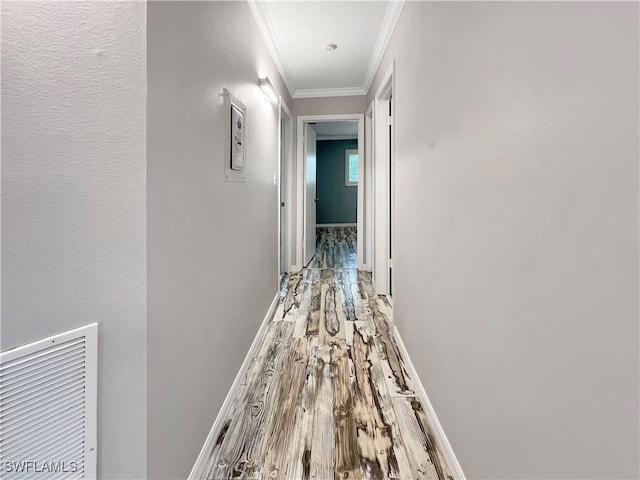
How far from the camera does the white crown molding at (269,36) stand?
93.6 inches

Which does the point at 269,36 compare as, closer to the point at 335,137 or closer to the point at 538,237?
the point at 538,237

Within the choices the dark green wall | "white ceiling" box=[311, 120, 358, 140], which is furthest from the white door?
the dark green wall

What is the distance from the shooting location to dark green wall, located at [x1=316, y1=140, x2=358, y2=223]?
8.77 meters

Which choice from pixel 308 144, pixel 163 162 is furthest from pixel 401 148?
pixel 308 144

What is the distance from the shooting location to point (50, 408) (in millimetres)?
831

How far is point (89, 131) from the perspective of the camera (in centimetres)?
91

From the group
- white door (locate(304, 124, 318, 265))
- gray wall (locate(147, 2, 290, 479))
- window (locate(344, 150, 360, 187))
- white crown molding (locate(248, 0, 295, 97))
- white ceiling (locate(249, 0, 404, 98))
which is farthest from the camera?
window (locate(344, 150, 360, 187))

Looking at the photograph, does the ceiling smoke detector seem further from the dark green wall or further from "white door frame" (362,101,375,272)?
the dark green wall

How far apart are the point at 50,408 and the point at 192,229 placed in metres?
0.66

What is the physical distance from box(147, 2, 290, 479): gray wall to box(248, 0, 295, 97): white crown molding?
328 mm

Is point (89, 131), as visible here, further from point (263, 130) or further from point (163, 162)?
point (263, 130)

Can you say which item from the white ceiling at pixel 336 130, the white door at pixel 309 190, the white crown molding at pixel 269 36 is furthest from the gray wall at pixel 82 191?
the white ceiling at pixel 336 130

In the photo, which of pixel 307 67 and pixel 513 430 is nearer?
pixel 513 430

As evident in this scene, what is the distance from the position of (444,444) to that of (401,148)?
71.2 inches
